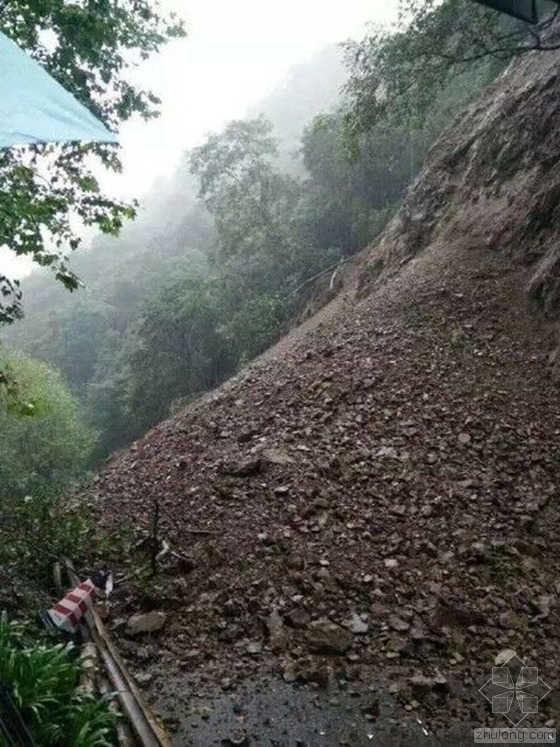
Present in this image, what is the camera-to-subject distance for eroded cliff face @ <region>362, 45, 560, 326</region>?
29.0 feet

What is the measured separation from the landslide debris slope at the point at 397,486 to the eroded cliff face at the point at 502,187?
0.16 ft

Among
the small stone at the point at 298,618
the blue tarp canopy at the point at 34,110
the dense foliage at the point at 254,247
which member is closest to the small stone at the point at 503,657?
the small stone at the point at 298,618

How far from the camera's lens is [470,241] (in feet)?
32.7

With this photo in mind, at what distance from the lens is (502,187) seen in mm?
10062

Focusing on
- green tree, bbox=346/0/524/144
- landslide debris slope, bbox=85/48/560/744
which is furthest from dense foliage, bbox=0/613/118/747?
green tree, bbox=346/0/524/144

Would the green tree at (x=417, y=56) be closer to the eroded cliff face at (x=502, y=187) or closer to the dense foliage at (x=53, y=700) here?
the eroded cliff face at (x=502, y=187)

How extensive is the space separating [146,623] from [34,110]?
4005 millimetres

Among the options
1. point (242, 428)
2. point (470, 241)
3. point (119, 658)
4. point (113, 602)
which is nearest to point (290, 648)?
point (119, 658)

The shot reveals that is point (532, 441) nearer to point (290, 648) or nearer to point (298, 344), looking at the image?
A: point (290, 648)

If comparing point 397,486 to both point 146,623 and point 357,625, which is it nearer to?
point 357,625

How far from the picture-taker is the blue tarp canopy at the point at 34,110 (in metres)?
2.13

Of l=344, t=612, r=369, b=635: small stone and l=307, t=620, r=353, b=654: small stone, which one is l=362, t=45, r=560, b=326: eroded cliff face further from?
l=307, t=620, r=353, b=654: small stone

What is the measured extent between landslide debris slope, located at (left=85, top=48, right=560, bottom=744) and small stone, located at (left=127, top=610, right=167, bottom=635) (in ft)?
0.28

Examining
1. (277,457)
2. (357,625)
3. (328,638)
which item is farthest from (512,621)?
(277,457)
